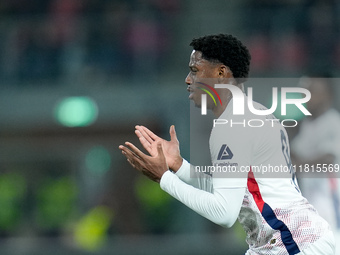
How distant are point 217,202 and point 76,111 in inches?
272

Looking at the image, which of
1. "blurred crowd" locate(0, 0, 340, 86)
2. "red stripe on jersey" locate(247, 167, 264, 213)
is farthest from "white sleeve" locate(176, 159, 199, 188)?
"blurred crowd" locate(0, 0, 340, 86)

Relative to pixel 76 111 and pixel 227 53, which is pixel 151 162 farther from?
→ pixel 76 111

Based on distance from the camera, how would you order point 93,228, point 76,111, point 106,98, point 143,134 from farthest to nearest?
point 76,111 < point 106,98 < point 93,228 < point 143,134

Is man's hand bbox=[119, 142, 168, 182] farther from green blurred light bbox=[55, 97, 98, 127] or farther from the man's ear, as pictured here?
green blurred light bbox=[55, 97, 98, 127]

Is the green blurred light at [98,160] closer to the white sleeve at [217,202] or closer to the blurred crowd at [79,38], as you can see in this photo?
the blurred crowd at [79,38]

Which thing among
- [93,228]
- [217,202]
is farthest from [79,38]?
[217,202]

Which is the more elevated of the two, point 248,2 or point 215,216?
point 248,2

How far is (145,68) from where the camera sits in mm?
9625

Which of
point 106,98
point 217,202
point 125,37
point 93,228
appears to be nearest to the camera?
point 217,202

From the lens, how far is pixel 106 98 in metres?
9.51

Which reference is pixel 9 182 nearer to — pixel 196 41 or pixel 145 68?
pixel 145 68

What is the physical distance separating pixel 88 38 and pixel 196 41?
690 cm

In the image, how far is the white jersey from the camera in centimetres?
290

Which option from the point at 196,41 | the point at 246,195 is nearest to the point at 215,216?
the point at 246,195
